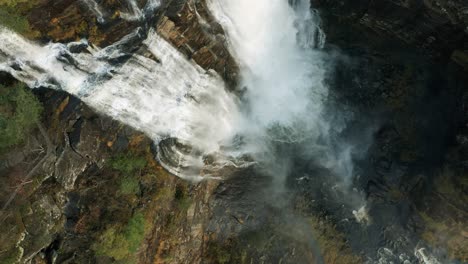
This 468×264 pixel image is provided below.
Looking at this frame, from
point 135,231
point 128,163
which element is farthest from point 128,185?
point 135,231

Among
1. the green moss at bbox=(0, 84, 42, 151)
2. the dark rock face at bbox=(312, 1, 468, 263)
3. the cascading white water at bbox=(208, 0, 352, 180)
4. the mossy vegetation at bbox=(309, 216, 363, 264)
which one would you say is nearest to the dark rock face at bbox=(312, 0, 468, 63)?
the dark rock face at bbox=(312, 1, 468, 263)

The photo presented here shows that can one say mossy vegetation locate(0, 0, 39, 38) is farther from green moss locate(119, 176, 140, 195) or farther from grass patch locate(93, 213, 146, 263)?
grass patch locate(93, 213, 146, 263)

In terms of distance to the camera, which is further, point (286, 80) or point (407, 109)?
point (286, 80)

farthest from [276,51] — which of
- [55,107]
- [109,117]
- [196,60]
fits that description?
[55,107]

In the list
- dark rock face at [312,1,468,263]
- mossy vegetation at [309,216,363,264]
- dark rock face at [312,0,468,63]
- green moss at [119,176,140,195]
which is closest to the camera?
green moss at [119,176,140,195]

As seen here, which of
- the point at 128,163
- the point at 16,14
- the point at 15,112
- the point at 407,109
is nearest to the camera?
the point at 16,14

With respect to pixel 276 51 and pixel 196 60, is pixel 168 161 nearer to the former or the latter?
pixel 196 60

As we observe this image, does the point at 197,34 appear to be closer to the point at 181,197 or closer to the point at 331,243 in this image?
the point at 181,197
